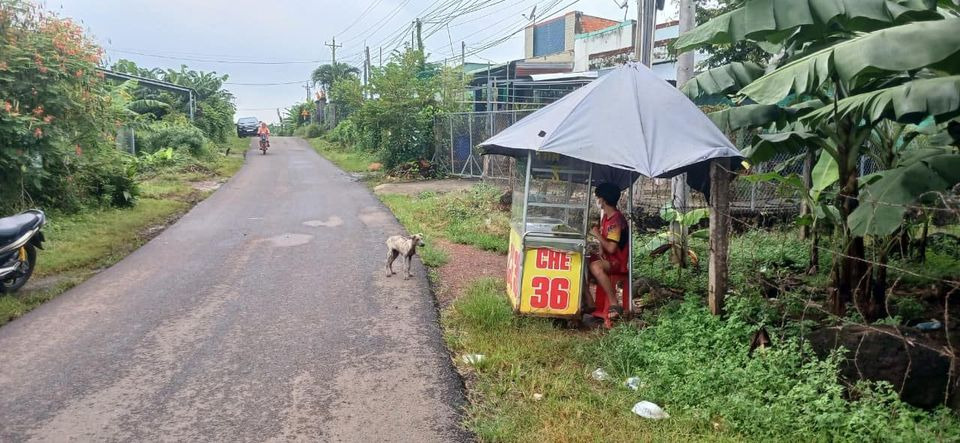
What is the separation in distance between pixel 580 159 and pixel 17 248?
6.03m

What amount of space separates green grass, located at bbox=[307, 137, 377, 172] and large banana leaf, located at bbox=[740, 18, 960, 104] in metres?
19.0

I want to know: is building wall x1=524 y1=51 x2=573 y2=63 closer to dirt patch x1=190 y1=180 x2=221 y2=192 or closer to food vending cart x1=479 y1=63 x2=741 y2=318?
dirt patch x1=190 y1=180 x2=221 y2=192

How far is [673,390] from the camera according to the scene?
4.41 m

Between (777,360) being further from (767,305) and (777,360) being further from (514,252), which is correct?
(514,252)

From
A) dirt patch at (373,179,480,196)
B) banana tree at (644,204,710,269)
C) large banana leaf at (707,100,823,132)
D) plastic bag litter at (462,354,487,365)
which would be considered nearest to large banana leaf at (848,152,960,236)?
large banana leaf at (707,100,823,132)

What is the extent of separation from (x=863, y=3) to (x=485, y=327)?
390 centimetres

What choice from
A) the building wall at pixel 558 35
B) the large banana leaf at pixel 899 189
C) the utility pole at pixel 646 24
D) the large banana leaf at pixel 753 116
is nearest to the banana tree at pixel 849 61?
the large banana leaf at pixel 899 189

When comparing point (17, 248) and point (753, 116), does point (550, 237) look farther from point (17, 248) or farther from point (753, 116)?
point (17, 248)

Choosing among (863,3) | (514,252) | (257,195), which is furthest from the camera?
(257,195)

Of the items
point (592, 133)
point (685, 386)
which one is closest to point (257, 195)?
point (592, 133)

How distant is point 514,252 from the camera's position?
20.9ft

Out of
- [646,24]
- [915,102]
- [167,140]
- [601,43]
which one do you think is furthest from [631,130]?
[601,43]

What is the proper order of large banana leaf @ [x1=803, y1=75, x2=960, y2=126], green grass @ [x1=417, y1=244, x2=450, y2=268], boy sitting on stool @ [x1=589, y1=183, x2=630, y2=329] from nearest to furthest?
large banana leaf @ [x1=803, y1=75, x2=960, y2=126] → boy sitting on stool @ [x1=589, y1=183, x2=630, y2=329] → green grass @ [x1=417, y1=244, x2=450, y2=268]

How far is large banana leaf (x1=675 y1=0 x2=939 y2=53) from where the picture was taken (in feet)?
15.3
